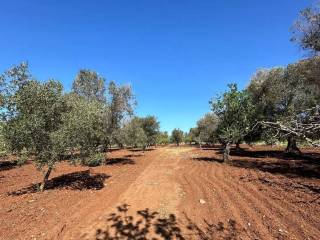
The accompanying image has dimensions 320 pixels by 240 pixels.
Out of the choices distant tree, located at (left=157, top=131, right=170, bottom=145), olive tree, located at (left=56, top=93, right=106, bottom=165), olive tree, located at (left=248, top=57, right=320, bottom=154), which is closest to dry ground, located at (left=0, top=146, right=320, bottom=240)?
olive tree, located at (left=56, top=93, right=106, bottom=165)

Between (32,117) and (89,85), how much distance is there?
22.0 metres

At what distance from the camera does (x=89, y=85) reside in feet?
113

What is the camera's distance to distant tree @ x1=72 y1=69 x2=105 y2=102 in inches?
1318

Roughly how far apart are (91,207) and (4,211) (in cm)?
345

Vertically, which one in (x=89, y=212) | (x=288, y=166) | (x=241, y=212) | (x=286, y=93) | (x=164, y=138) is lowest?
(x=241, y=212)

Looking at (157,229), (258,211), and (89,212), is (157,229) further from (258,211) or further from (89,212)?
(258,211)

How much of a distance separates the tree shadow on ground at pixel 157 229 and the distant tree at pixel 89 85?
24.5m

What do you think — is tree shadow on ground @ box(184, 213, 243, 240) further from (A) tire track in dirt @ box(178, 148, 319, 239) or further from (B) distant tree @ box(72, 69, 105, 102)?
(B) distant tree @ box(72, 69, 105, 102)

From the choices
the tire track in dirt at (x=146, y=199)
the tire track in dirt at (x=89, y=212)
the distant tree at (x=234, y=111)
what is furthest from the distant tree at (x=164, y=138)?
the tire track in dirt at (x=89, y=212)

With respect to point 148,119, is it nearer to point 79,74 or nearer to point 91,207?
point 79,74

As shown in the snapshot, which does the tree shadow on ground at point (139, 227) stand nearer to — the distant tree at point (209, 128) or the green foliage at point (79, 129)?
the green foliage at point (79, 129)

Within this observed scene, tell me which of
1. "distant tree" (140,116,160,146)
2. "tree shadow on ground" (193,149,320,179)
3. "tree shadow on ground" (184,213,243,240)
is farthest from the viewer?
"distant tree" (140,116,160,146)

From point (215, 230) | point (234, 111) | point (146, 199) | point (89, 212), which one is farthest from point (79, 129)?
point (234, 111)

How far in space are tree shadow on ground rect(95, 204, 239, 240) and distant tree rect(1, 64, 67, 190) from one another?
5.50m
